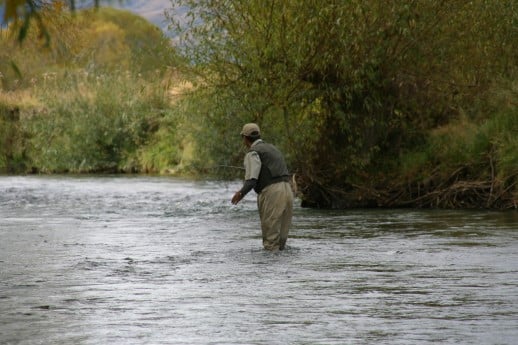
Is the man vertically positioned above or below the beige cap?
below

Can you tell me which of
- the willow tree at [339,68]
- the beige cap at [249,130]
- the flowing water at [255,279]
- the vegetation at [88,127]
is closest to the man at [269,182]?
the beige cap at [249,130]

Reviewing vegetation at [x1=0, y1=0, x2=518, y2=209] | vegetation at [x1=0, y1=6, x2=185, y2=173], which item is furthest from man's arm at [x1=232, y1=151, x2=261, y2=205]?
vegetation at [x1=0, y1=6, x2=185, y2=173]

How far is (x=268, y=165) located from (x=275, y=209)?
1.88 ft

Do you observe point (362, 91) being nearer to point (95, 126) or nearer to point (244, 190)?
point (244, 190)

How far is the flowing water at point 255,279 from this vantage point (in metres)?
9.73

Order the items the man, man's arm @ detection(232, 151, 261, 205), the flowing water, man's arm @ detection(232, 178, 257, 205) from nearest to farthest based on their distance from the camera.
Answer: the flowing water, man's arm @ detection(232, 178, 257, 205), man's arm @ detection(232, 151, 261, 205), the man

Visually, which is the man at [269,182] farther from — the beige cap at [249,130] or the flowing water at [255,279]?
the flowing water at [255,279]

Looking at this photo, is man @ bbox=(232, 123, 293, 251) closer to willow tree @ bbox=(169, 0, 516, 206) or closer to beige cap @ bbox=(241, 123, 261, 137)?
beige cap @ bbox=(241, 123, 261, 137)

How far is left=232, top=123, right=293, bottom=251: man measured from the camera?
15977 millimetres

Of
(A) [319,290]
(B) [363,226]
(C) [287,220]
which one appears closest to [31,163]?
(B) [363,226]

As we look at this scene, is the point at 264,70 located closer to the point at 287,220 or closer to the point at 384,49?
the point at 384,49

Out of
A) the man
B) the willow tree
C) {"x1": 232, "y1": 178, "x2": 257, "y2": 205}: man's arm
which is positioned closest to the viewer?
{"x1": 232, "y1": 178, "x2": 257, "y2": 205}: man's arm

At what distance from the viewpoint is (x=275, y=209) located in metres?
16.0

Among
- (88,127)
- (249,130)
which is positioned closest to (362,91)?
(249,130)
